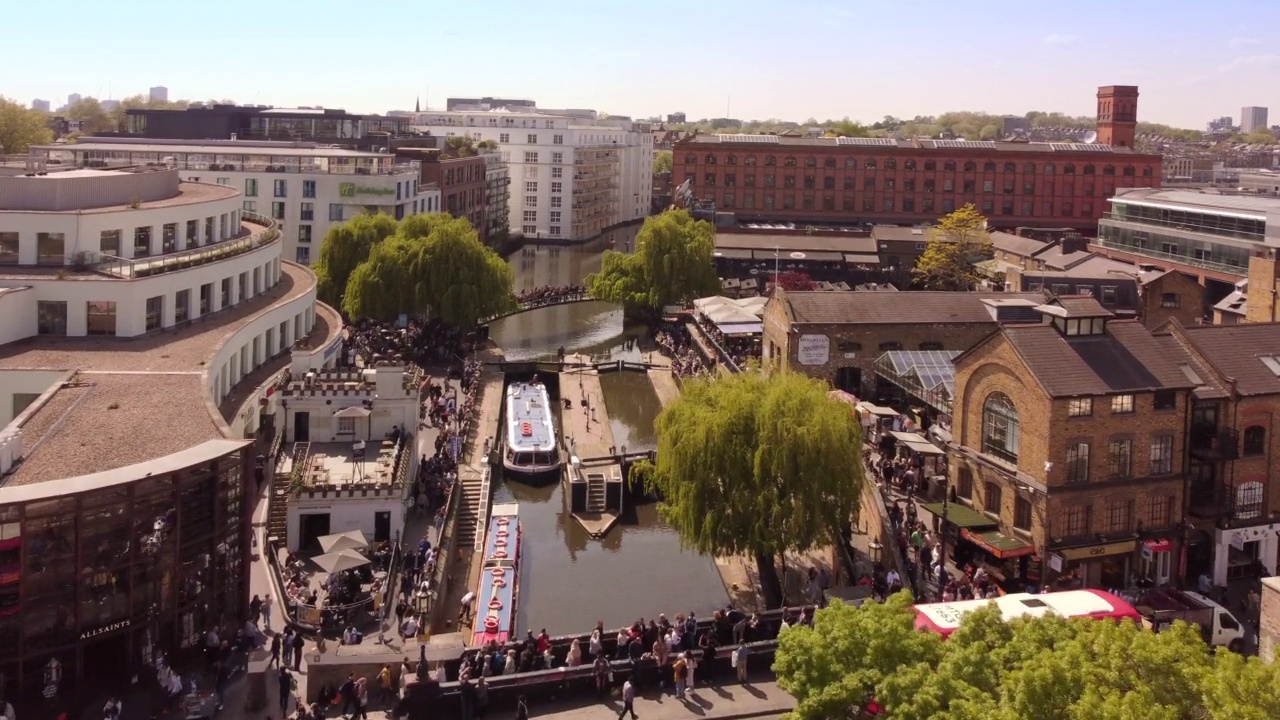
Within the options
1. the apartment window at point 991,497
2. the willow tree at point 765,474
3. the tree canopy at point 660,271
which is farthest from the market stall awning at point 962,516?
the tree canopy at point 660,271

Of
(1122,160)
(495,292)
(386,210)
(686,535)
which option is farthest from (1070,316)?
(1122,160)

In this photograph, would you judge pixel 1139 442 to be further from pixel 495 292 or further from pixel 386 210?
pixel 386 210

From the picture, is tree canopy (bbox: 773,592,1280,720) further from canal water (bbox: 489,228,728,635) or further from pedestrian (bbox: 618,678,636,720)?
canal water (bbox: 489,228,728,635)

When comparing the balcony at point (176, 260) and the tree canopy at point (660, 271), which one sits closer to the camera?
the balcony at point (176, 260)

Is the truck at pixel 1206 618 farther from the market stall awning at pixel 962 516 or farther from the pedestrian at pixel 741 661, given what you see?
the pedestrian at pixel 741 661

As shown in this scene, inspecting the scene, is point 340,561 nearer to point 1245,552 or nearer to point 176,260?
point 176,260

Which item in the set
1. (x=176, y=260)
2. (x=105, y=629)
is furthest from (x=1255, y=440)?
(x=176, y=260)

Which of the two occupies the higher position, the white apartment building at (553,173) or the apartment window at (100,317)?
the white apartment building at (553,173)
